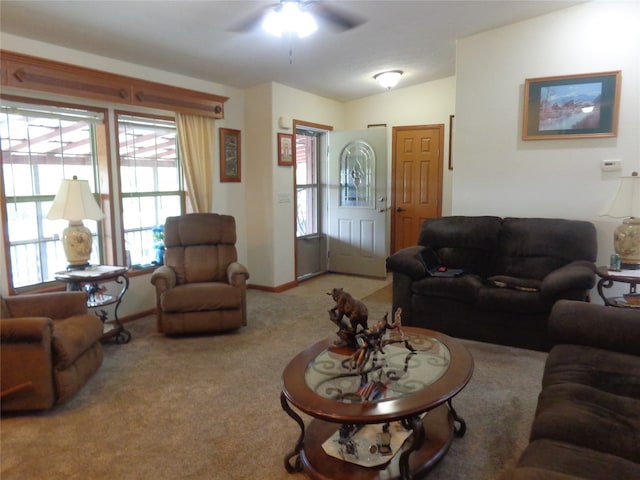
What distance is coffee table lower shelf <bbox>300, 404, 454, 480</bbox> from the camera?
1877 mm

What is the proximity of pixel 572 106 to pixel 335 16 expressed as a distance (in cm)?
227

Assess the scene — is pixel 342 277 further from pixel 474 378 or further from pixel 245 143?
pixel 474 378

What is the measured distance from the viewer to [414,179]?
20.2 ft

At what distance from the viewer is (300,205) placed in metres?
6.11

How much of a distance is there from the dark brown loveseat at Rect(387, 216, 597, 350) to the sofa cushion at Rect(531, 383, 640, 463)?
1572 millimetres

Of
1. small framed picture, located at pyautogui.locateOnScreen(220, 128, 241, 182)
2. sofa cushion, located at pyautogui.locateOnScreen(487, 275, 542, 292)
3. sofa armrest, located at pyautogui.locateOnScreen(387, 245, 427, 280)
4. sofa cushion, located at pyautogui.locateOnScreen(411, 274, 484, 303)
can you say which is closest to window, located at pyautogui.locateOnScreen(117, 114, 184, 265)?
small framed picture, located at pyautogui.locateOnScreen(220, 128, 241, 182)

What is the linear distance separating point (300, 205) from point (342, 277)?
1153 mm

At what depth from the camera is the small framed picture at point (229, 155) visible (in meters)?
5.04

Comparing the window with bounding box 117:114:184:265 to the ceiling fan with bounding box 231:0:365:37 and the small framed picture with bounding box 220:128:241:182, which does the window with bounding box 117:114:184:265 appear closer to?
the small framed picture with bounding box 220:128:241:182

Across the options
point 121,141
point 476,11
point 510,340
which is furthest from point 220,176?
point 510,340

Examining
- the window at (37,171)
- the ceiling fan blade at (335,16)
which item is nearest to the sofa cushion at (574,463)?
the ceiling fan blade at (335,16)

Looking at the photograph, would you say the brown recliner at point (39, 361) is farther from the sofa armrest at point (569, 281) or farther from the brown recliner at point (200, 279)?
the sofa armrest at point (569, 281)

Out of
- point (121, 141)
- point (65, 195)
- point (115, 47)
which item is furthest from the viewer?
point (121, 141)

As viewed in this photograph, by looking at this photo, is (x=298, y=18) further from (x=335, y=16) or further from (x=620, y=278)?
(x=620, y=278)
